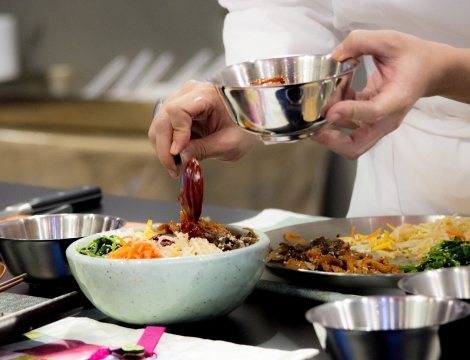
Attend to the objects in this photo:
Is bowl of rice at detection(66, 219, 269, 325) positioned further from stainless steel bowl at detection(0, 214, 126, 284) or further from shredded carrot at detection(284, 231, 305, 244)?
shredded carrot at detection(284, 231, 305, 244)

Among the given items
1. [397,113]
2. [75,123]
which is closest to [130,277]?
[397,113]

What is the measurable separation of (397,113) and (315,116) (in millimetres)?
143

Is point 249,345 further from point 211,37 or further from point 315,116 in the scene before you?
point 211,37

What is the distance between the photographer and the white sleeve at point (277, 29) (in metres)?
1.58

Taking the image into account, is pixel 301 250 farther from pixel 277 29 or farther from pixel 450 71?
pixel 277 29

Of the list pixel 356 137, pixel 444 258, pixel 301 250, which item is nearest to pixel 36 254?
pixel 301 250

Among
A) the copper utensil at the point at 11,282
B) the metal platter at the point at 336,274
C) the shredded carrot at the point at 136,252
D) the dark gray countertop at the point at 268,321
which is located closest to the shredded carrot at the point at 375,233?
the metal platter at the point at 336,274

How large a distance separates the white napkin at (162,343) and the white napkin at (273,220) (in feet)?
2.22

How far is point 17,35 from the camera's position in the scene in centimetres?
489

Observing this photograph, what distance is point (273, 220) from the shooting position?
1.57 meters

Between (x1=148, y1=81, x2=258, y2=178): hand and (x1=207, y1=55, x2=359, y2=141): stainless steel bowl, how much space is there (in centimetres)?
20

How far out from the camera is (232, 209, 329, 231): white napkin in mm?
1515

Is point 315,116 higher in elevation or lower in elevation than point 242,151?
higher

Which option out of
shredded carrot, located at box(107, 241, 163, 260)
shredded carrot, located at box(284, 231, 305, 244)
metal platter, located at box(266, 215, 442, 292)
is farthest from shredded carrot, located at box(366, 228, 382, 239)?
shredded carrot, located at box(107, 241, 163, 260)
